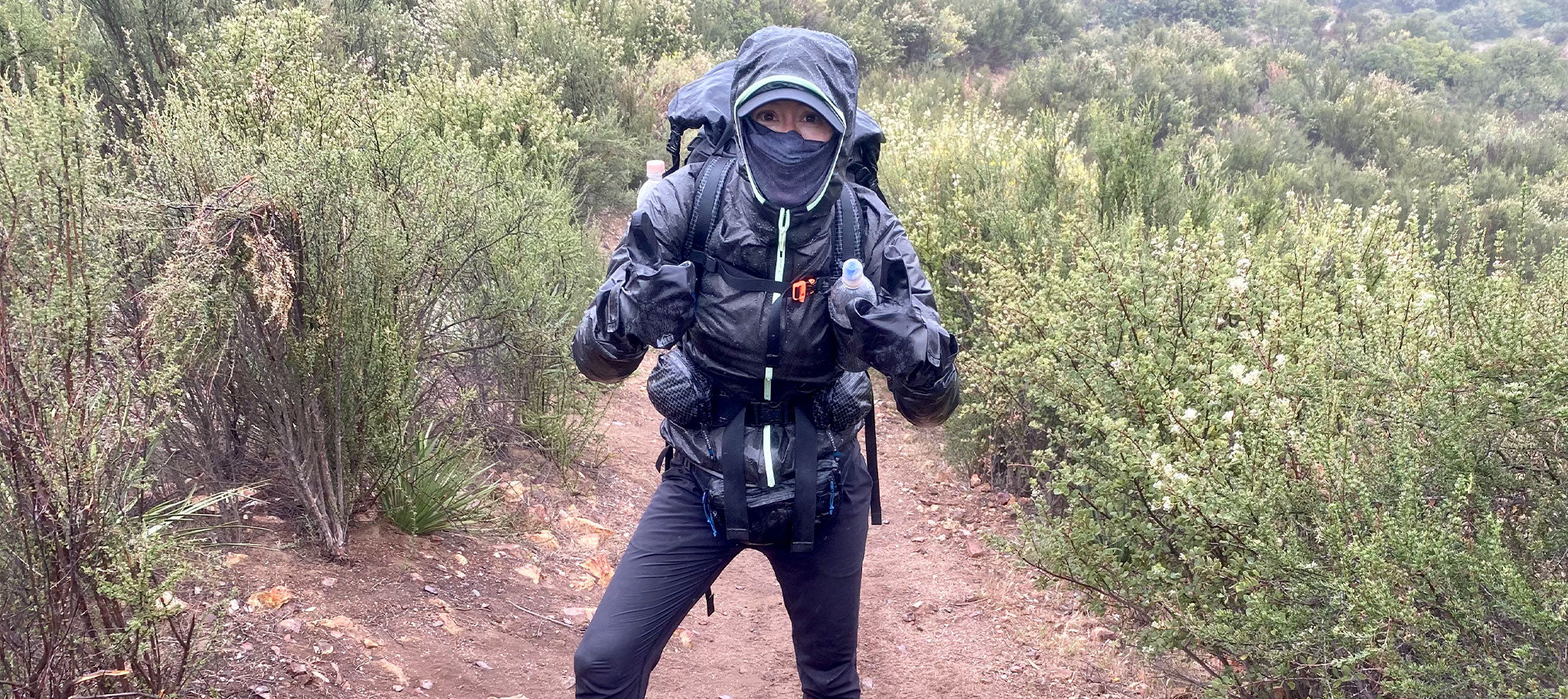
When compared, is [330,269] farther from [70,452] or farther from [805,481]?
[805,481]

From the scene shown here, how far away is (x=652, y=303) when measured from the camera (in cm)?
219

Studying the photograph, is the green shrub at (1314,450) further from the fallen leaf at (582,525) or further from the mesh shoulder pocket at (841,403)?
the fallen leaf at (582,525)

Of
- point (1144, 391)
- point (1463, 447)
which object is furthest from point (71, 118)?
point (1463, 447)

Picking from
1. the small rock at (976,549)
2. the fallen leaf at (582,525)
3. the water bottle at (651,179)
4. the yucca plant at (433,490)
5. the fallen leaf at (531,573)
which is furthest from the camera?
the small rock at (976,549)

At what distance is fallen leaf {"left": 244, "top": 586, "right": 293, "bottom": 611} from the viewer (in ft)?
10.9

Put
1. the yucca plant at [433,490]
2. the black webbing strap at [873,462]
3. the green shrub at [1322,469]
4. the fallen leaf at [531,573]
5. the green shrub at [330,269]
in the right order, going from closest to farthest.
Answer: the green shrub at [1322,469] → the black webbing strap at [873,462] → the green shrub at [330,269] → the yucca plant at [433,490] → the fallen leaf at [531,573]

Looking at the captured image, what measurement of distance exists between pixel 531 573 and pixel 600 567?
1.33 feet

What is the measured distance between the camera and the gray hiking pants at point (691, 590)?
228cm

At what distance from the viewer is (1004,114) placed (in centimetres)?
1748

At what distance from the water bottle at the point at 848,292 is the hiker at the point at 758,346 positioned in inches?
0.9

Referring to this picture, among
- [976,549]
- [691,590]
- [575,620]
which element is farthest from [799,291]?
[976,549]

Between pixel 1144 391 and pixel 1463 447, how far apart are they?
3.88 feet

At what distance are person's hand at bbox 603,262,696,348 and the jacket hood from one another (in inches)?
14.7

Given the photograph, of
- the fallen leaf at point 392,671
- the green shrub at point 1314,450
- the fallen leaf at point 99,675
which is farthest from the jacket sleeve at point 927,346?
the fallen leaf at point 392,671
